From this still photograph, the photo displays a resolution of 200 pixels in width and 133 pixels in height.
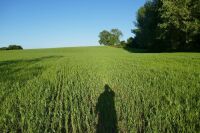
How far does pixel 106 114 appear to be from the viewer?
309 inches

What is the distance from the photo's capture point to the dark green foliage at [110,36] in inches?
7436

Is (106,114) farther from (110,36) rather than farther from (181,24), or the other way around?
(110,36)

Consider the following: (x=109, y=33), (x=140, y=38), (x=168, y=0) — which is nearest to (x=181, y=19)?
(x=168, y=0)

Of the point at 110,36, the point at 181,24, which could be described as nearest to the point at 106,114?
the point at 181,24

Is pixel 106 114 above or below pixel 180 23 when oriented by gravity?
below

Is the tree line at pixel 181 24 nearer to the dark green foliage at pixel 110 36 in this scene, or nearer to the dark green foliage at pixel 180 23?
the dark green foliage at pixel 180 23

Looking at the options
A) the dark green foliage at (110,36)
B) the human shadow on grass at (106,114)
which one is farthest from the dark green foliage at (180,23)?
the dark green foliage at (110,36)

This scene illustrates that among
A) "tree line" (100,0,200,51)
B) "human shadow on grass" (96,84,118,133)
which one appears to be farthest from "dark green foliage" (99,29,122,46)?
"human shadow on grass" (96,84,118,133)

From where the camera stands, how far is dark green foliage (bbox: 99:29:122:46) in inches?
7436

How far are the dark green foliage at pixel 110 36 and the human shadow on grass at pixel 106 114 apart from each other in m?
178

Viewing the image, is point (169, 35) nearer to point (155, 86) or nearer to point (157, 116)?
point (155, 86)

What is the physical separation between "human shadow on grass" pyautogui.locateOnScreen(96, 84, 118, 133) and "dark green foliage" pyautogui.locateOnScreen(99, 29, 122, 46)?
584ft

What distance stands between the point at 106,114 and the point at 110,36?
185 m

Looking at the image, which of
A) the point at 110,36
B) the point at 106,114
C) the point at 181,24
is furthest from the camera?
the point at 110,36
